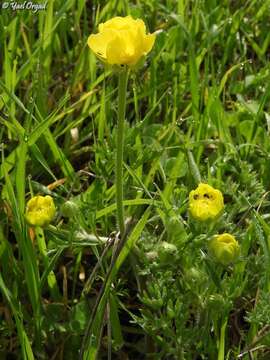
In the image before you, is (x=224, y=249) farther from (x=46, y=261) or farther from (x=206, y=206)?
(x=46, y=261)

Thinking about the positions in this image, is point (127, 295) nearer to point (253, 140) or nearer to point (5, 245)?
point (5, 245)

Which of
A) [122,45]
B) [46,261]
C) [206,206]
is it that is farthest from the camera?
[46,261]

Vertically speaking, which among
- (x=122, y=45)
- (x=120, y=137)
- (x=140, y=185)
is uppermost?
(x=122, y=45)

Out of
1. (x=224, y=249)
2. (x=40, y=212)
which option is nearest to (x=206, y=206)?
(x=224, y=249)

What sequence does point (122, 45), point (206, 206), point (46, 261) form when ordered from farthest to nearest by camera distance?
1. point (46, 261)
2. point (206, 206)
3. point (122, 45)

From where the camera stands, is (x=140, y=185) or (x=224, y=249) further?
(x=140, y=185)

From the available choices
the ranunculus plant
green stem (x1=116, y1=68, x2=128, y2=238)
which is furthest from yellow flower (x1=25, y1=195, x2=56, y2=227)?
the ranunculus plant

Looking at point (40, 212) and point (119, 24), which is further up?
point (119, 24)
